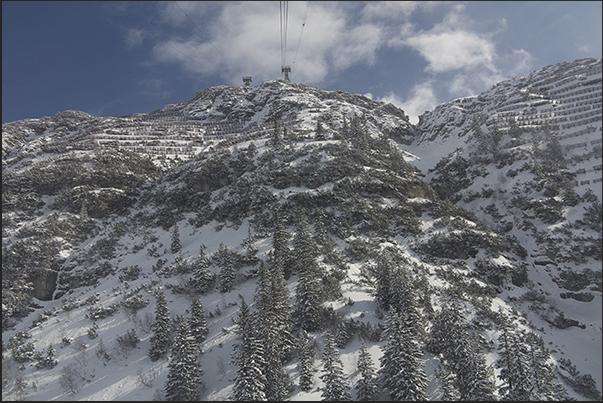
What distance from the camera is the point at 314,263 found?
42.3m

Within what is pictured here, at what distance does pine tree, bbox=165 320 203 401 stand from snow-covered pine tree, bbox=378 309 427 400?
18919 millimetres

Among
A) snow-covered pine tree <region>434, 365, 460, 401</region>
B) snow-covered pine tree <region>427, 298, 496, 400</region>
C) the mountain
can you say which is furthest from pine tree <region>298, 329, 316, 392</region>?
snow-covered pine tree <region>427, 298, 496, 400</region>

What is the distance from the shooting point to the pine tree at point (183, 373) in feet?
92.7

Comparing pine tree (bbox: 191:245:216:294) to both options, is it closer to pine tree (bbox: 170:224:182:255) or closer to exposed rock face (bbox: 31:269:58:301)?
pine tree (bbox: 170:224:182:255)

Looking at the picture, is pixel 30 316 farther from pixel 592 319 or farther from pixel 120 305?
pixel 592 319

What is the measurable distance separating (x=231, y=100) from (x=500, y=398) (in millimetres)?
148357

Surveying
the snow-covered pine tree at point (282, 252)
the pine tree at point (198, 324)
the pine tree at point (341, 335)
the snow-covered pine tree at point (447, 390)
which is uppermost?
the snow-covered pine tree at point (282, 252)

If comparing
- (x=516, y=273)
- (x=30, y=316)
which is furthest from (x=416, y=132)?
(x=30, y=316)

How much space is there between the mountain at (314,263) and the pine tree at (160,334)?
2.02 ft

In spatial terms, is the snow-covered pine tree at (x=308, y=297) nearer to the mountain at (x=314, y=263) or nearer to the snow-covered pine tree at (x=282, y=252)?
the mountain at (x=314, y=263)

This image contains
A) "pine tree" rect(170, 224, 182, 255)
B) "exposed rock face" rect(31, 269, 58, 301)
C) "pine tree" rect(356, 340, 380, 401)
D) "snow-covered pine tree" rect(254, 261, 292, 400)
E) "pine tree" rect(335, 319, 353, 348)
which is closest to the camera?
"pine tree" rect(356, 340, 380, 401)

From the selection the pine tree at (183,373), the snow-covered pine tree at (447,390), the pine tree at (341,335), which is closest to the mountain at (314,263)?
the pine tree at (341,335)

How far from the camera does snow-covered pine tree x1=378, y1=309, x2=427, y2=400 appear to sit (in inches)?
1003

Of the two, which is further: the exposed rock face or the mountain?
the exposed rock face
